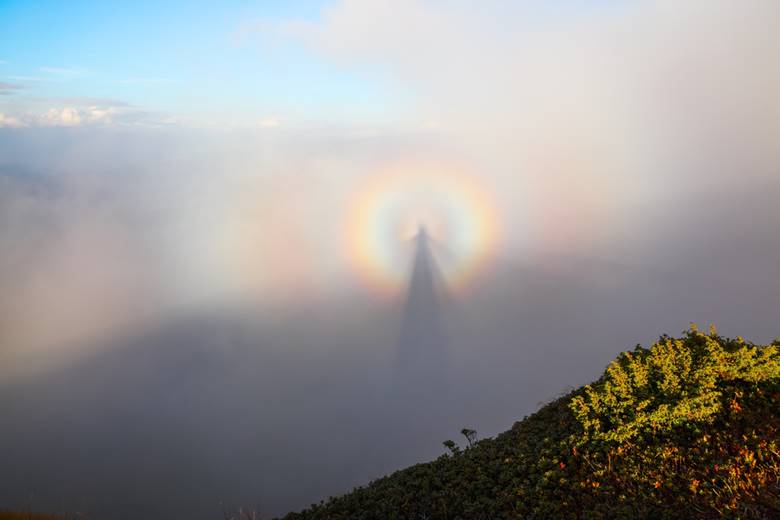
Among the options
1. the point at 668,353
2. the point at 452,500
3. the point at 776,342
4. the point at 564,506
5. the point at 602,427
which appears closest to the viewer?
the point at 564,506

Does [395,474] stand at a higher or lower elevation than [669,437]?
higher

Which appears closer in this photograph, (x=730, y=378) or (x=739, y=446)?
(x=739, y=446)

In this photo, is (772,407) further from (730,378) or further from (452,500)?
(452,500)

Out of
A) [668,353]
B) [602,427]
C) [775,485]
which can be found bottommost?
[775,485]

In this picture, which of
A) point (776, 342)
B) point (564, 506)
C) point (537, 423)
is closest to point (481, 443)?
point (537, 423)

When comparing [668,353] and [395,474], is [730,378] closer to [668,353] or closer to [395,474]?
[668,353]

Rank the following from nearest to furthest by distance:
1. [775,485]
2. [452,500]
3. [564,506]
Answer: [775,485] < [564,506] < [452,500]

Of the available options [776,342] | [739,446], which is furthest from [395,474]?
[776,342]
